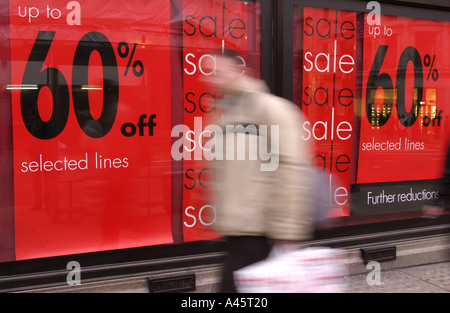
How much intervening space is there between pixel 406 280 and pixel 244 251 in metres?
3.26

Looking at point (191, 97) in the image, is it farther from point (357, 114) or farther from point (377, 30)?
point (377, 30)

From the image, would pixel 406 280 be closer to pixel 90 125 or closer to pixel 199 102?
pixel 199 102

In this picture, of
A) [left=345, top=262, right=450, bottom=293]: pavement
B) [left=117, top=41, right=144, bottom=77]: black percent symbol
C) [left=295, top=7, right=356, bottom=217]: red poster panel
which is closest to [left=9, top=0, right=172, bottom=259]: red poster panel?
[left=117, top=41, right=144, bottom=77]: black percent symbol

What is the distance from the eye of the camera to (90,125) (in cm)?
429

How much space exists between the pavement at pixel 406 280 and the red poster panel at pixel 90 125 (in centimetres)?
210

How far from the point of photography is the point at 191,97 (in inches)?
184

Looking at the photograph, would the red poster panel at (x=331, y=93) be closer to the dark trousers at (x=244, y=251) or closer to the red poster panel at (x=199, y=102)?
the red poster panel at (x=199, y=102)

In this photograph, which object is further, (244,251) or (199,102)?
(199,102)

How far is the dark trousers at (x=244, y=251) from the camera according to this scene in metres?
2.48

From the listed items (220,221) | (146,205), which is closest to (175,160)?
(146,205)

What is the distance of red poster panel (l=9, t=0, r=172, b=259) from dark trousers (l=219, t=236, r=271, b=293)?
2.13 meters

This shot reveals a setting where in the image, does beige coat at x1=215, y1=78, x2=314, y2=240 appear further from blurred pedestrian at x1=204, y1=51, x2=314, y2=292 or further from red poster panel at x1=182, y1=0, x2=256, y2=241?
red poster panel at x1=182, y1=0, x2=256, y2=241

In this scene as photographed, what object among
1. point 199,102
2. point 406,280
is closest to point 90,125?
point 199,102

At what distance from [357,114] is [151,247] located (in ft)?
9.39
